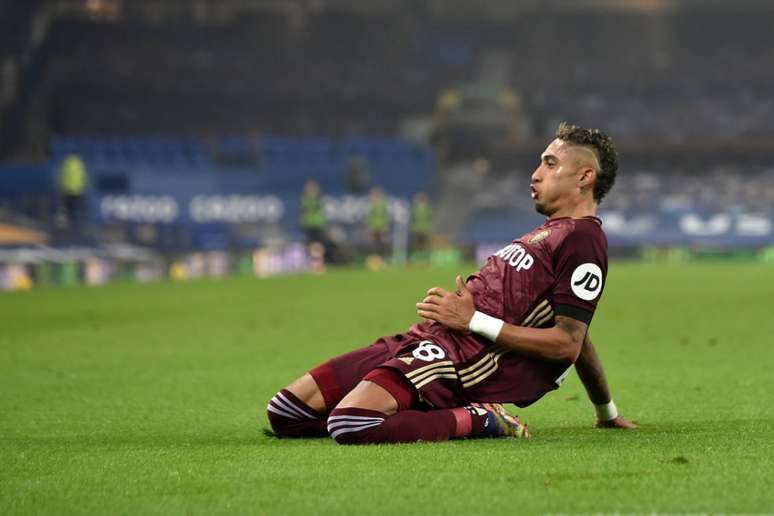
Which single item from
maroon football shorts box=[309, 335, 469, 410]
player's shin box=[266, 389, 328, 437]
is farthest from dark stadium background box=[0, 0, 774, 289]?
maroon football shorts box=[309, 335, 469, 410]

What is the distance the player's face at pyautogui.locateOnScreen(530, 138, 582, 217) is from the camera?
6176mm

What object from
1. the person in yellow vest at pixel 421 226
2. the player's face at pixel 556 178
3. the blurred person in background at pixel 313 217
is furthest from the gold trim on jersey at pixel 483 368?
the person in yellow vest at pixel 421 226

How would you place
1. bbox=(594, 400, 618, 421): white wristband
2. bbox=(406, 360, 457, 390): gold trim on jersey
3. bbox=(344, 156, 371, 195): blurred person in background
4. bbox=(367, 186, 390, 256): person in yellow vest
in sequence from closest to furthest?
bbox=(406, 360, 457, 390): gold trim on jersey → bbox=(594, 400, 618, 421): white wristband → bbox=(367, 186, 390, 256): person in yellow vest → bbox=(344, 156, 371, 195): blurred person in background

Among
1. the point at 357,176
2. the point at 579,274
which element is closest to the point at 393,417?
the point at 579,274

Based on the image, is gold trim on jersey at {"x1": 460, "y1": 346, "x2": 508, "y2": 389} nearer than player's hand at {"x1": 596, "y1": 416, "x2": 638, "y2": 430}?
Yes

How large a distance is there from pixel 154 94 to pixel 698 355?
37.0 m

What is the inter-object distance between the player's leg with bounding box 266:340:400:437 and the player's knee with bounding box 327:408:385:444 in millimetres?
430

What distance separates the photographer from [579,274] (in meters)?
5.98

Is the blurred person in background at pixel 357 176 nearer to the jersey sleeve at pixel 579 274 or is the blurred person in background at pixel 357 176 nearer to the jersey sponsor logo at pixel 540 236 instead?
the jersey sponsor logo at pixel 540 236

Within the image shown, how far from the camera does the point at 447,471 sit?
5.16 m

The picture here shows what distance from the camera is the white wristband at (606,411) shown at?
660 cm

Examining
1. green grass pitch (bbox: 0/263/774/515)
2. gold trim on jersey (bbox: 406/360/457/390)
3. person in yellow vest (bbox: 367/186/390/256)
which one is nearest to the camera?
green grass pitch (bbox: 0/263/774/515)

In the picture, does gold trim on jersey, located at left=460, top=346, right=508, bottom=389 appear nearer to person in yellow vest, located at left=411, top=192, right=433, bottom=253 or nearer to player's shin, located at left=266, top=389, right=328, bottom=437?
player's shin, located at left=266, top=389, right=328, bottom=437

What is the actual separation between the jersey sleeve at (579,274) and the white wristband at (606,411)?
73 centimetres
